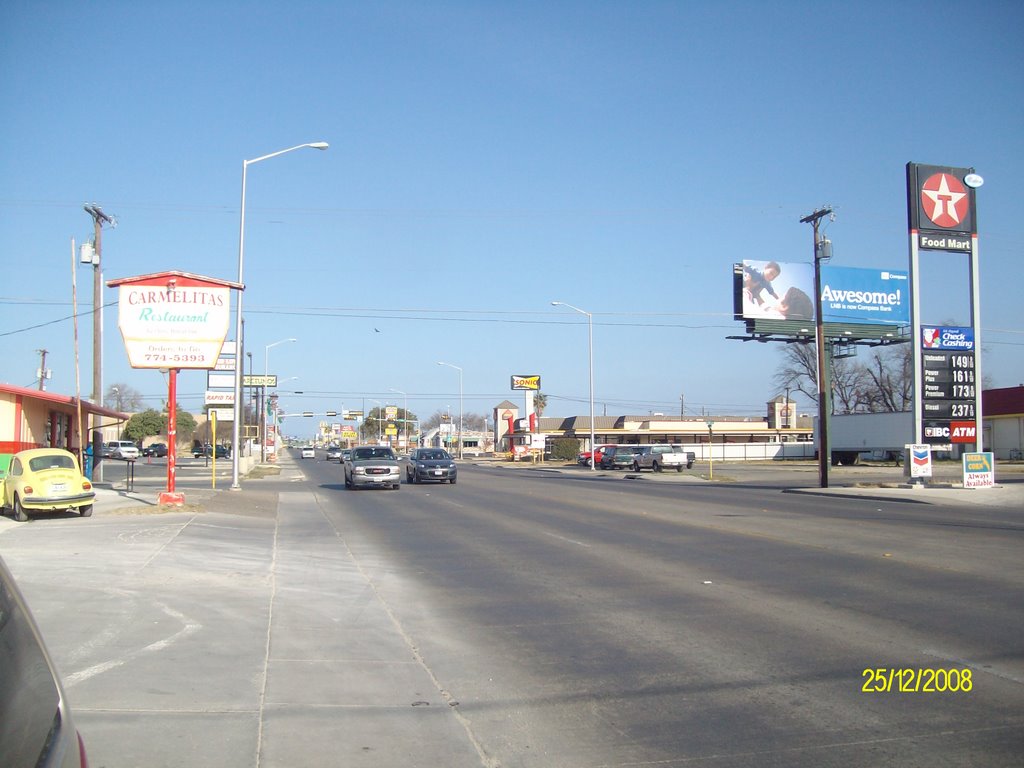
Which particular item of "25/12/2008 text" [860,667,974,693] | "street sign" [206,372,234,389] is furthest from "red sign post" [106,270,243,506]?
"street sign" [206,372,234,389]

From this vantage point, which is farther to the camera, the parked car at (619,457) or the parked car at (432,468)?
the parked car at (619,457)

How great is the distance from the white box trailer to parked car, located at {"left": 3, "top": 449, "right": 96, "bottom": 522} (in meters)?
59.5

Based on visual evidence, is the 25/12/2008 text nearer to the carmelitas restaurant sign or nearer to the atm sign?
the carmelitas restaurant sign

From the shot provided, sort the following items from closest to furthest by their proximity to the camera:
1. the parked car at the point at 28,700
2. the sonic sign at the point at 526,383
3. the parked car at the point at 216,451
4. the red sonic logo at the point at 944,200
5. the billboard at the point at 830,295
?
the parked car at the point at 28,700, the red sonic logo at the point at 944,200, the billboard at the point at 830,295, the parked car at the point at 216,451, the sonic sign at the point at 526,383

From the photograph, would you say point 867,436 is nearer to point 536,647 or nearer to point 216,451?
point 216,451

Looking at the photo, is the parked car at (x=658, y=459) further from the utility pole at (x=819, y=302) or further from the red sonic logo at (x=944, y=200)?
the red sonic logo at (x=944, y=200)

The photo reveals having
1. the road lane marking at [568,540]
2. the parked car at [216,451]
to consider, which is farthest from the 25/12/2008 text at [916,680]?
the parked car at [216,451]

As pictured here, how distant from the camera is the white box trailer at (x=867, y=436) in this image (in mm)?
66000

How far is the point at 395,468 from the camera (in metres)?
34.4

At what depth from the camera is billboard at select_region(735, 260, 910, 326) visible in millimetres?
53750

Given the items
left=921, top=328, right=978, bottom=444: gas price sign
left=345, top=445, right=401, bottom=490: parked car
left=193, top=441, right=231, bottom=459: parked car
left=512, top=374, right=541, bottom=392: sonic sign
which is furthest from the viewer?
left=512, top=374, right=541, bottom=392: sonic sign

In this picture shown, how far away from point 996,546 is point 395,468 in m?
23.4

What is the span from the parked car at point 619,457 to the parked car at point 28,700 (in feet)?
194

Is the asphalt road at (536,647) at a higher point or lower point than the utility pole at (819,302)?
lower
